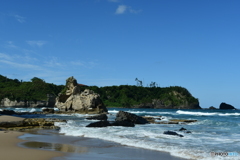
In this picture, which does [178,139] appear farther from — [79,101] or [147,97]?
[147,97]

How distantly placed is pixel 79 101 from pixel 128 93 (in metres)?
117

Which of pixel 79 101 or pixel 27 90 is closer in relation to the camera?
pixel 79 101

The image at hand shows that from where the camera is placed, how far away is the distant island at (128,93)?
140m

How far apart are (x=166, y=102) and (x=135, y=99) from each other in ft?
72.1

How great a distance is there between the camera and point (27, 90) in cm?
13488

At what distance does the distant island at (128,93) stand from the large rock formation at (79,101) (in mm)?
63420

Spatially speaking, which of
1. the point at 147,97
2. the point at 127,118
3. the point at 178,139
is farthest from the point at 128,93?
the point at 178,139

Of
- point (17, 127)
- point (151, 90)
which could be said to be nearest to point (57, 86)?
point (151, 90)

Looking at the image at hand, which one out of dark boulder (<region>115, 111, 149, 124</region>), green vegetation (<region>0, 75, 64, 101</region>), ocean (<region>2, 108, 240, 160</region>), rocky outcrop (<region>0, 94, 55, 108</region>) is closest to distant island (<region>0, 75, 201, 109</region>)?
green vegetation (<region>0, 75, 64, 101</region>)

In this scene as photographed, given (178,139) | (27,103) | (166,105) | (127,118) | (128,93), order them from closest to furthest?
(178,139) < (127,118) < (27,103) < (166,105) < (128,93)

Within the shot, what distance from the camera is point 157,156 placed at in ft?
33.7

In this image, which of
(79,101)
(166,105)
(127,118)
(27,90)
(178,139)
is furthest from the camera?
(166,105)

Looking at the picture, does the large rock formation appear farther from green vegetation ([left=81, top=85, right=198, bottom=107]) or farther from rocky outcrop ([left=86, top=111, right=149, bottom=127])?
green vegetation ([left=81, top=85, right=198, bottom=107])

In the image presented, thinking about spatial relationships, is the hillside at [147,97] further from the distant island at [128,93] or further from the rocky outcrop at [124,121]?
the rocky outcrop at [124,121]
